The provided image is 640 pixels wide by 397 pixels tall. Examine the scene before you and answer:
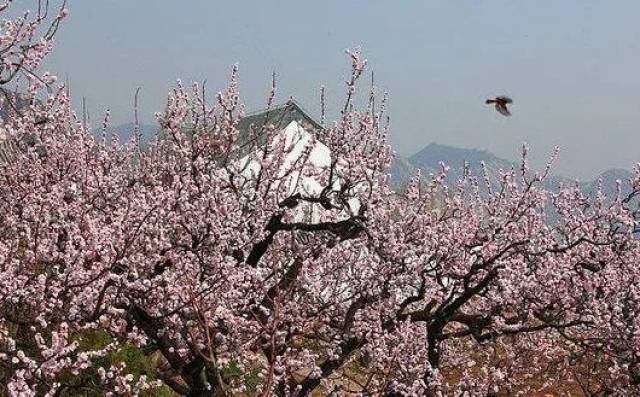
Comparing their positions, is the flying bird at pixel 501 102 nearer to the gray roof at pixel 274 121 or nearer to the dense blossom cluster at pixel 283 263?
the dense blossom cluster at pixel 283 263

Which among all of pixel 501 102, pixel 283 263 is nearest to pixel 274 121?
pixel 283 263

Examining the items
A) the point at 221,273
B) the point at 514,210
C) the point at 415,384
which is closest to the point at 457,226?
the point at 514,210

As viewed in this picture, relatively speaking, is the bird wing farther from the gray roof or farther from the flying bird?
Result: the gray roof

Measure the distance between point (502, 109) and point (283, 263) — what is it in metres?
4.70

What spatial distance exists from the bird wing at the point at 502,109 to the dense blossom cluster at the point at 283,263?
1.48 m

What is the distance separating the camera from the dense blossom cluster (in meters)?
8.21

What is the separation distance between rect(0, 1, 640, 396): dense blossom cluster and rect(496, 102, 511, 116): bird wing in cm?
148

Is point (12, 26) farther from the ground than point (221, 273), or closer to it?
farther from the ground

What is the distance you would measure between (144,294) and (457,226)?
503cm

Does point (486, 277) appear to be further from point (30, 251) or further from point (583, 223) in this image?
point (30, 251)

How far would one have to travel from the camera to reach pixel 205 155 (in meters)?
11.7

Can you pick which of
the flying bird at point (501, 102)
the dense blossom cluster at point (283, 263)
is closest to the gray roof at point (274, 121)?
the dense blossom cluster at point (283, 263)

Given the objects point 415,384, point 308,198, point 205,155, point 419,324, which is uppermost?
point 205,155

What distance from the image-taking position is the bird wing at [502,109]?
927cm
